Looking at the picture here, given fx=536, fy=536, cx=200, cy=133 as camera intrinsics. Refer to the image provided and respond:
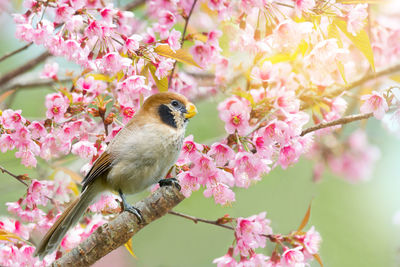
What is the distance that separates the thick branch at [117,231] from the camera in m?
2.14

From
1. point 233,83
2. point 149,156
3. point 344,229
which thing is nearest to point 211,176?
point 149,156

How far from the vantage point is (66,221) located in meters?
2.36

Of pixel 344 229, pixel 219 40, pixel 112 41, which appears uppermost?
pixel 112 41

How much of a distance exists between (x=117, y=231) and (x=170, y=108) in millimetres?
667

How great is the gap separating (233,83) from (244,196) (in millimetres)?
2807

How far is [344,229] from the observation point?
5.68 m

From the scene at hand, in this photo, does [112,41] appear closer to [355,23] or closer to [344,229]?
[355,23]

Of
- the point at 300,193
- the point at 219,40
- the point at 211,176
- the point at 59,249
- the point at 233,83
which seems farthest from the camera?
the point at 300,193

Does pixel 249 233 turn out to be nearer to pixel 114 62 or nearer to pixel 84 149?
pixel 84 149

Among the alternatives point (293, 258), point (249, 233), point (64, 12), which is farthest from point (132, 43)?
point (293, 258)

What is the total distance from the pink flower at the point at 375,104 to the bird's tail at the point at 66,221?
123 cm

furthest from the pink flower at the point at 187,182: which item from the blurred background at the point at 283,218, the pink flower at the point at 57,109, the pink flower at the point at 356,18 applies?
the blurred background at the point at 283,218

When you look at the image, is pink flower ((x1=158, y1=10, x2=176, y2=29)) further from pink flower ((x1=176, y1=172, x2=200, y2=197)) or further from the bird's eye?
pink flower ((x1=176, y1=172, x2=200, y2=197))

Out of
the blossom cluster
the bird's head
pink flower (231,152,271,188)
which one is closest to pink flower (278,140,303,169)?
pink flower (231,152,271,188)
